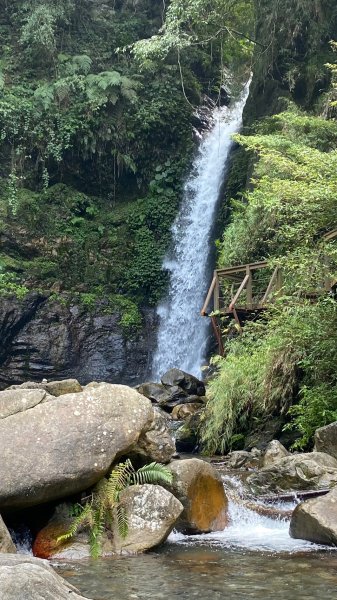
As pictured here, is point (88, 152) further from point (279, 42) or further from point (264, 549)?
point (264, 549)

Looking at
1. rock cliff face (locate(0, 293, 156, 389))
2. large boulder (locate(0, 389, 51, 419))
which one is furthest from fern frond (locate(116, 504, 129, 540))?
rock cliff face (locate(0, 293, 156, 389))

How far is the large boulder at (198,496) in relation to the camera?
20.5ft

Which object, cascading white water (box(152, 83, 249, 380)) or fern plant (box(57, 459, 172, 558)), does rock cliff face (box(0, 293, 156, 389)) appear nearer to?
cascading white water (box(152, 83, 249, 380))

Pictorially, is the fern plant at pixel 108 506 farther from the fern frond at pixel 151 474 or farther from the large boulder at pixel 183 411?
the large boulder at pixel 183 411

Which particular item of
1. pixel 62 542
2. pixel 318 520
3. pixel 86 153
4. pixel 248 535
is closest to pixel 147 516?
pixel 62 542

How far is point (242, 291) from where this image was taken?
15.5 metres

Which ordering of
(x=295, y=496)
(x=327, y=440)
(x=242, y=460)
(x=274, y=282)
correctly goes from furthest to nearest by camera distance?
(x=274, y=282) → (x=242, y=460) → (x=327, y=440) → (x=295, y=496)

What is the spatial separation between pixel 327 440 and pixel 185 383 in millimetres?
6991

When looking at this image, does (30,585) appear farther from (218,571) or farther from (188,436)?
(188,436)

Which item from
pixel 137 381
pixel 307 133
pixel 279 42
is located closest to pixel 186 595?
pixel 307 133

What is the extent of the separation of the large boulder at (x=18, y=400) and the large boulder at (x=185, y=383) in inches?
345

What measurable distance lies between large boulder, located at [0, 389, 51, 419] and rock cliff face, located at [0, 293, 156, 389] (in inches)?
540

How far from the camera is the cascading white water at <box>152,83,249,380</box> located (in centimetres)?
1942

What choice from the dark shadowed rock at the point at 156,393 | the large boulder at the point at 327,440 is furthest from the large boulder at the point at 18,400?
the dark shadowed rock at the point at 156,393
